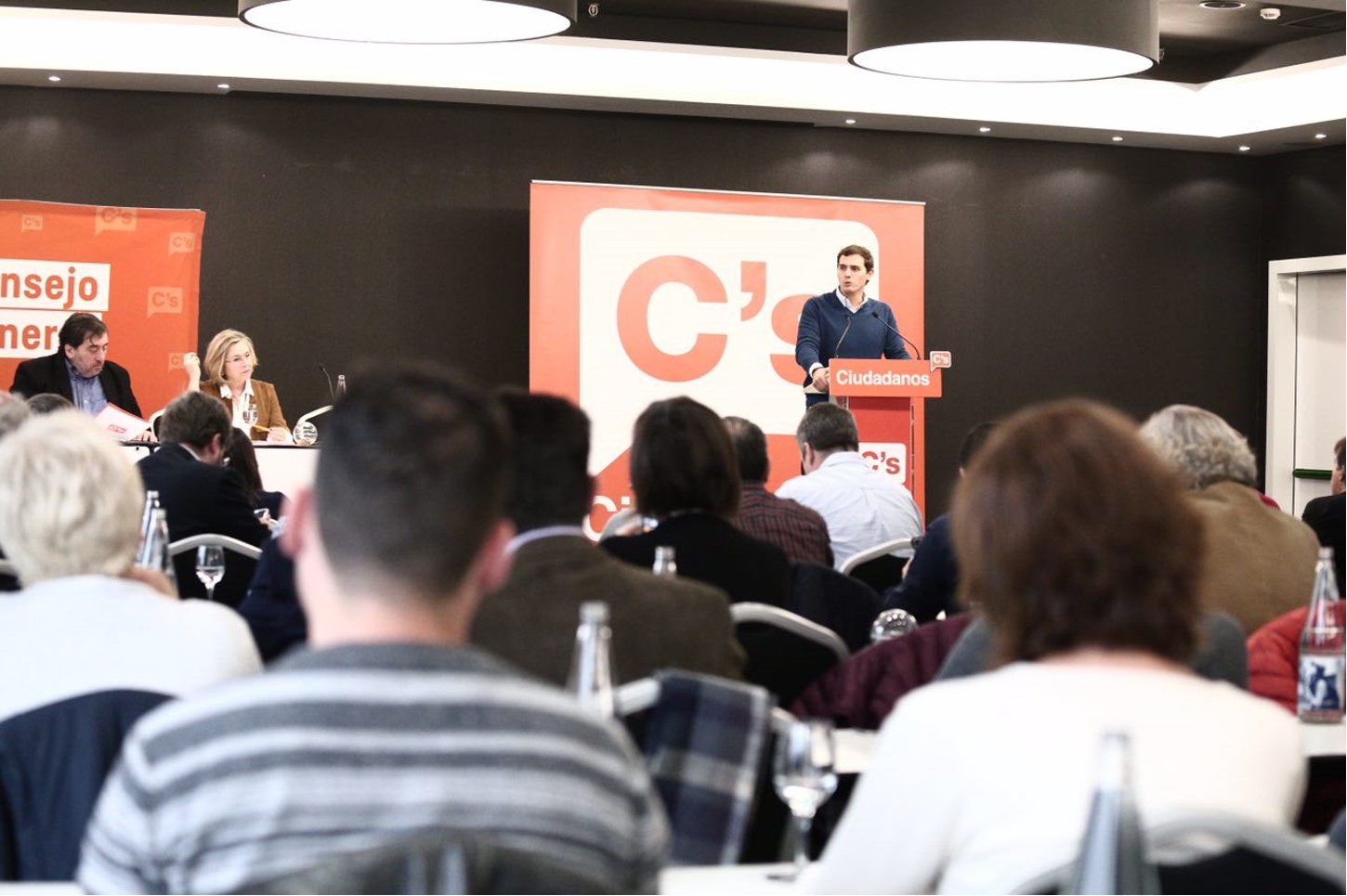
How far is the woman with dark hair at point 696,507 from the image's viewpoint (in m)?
3.62

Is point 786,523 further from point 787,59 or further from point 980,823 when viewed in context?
point 787,59

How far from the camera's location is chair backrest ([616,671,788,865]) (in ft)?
6.55

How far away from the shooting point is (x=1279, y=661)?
3.29 m

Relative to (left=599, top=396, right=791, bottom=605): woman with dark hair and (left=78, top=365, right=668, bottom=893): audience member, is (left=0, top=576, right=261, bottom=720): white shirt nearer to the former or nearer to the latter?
(left=78, top=365, right=668, bottom=893): audience member

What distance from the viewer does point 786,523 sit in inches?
196

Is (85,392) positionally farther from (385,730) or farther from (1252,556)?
(385,730)

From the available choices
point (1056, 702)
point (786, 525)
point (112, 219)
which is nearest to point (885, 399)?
point (786, 525)

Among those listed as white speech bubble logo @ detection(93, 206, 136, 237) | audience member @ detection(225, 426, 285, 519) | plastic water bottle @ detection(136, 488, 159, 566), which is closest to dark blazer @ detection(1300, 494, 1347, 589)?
plastic water bottle @ detection(136, 488, 159, 566)

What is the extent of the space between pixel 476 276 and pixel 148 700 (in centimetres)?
906

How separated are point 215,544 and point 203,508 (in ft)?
1.88

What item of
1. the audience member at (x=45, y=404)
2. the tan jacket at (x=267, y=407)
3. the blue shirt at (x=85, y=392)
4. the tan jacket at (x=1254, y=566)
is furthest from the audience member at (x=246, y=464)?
the tan jacket at (x=1254, y=566)

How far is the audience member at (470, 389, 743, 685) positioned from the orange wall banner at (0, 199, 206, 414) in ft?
24.9

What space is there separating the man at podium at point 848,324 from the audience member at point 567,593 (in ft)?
22.7

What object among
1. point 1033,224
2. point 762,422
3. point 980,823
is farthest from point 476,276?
point 980,823
